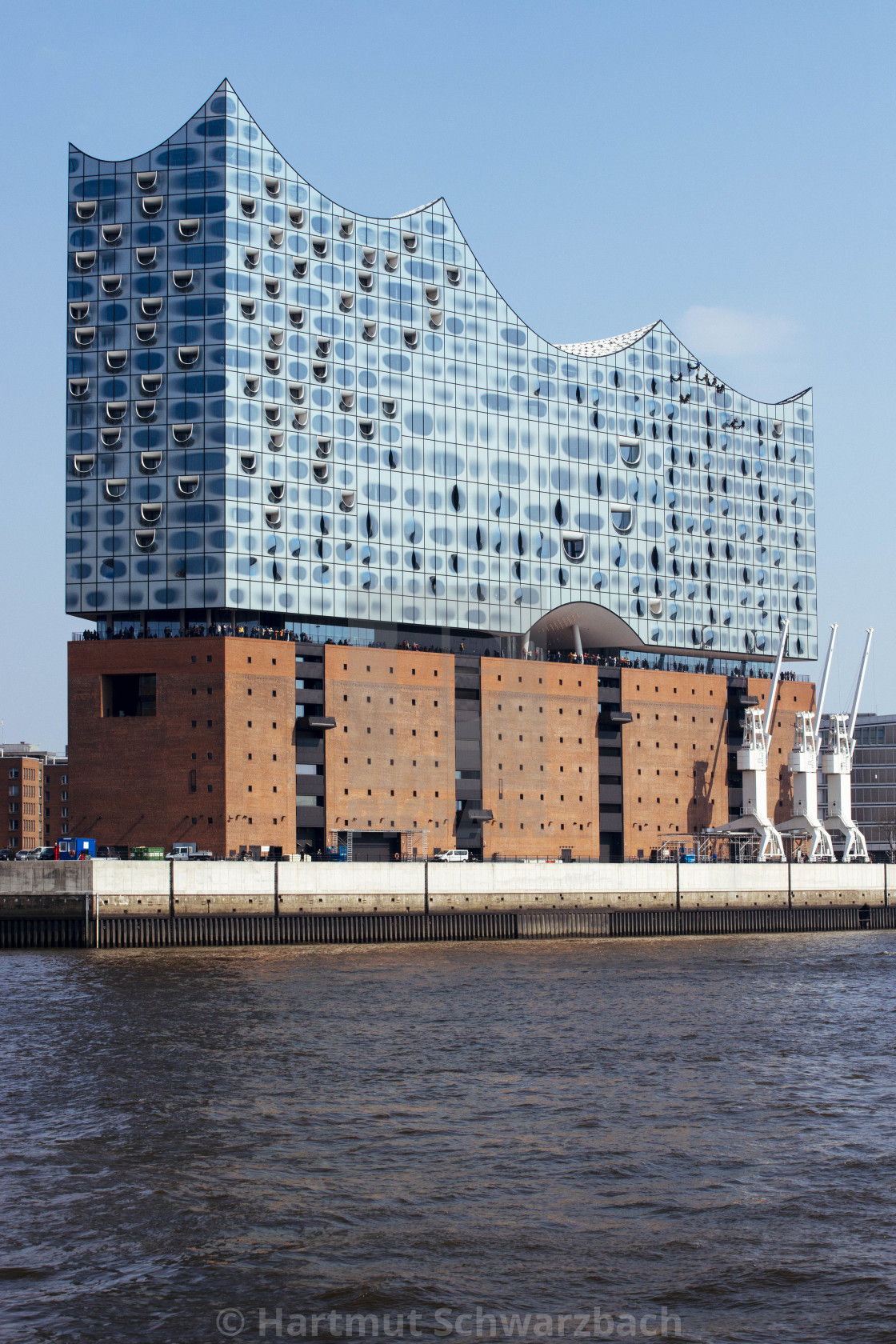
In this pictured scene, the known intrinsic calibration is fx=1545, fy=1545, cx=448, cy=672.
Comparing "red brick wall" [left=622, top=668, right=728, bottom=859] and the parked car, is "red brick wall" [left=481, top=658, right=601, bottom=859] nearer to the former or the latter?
"red brick wall" [left=622, top=668, right=728, bottom=859]

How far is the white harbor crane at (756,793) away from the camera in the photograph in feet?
361

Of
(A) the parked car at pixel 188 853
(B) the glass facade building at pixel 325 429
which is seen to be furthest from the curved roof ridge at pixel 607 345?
(A) the parked car at pixel 188 853

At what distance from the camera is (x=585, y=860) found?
106 metres

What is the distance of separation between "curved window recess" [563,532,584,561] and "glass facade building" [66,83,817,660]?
0.42 ft

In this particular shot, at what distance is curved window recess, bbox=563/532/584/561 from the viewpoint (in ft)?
360

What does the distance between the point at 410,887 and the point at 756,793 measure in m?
33.7

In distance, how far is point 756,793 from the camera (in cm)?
11081

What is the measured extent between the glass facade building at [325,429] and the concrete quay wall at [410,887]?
1837cm

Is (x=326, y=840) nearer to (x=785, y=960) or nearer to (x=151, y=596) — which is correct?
(x=151, y=596)

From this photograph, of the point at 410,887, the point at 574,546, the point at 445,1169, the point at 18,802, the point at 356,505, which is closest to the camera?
the point at 445,1169

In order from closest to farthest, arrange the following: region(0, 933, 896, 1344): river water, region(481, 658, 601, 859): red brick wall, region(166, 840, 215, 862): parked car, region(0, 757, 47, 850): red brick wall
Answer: region(0, 933, 896, 1344): river water < region(166, 840, 215, 862): parked car < region(481, 658, 601, 859): red brick wall < region(0, 757, 47, 850): red brick wall

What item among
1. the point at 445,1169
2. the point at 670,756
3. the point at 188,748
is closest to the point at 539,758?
the point at 670,756

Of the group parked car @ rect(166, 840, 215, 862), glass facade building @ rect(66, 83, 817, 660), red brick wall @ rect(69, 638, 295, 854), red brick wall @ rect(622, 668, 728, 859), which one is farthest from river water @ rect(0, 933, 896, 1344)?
red brick wall @ rect(622, 668, 728, 859)

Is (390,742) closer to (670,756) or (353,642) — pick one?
(353,642)
